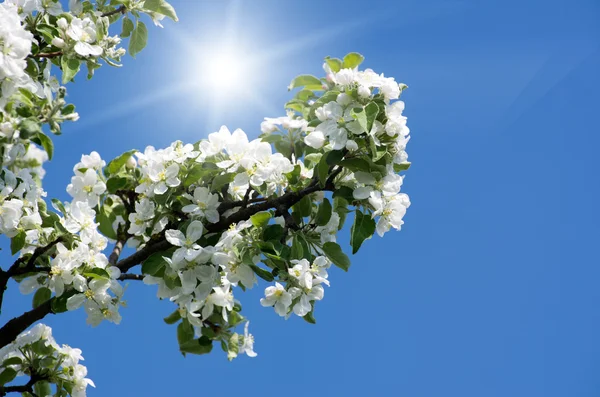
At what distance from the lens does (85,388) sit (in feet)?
9.51

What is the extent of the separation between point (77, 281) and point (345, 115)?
1.22m

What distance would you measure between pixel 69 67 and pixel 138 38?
0.63m

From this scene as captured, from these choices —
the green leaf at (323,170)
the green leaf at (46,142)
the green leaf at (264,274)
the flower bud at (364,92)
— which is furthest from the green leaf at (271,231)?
the green leaf at (46,142)

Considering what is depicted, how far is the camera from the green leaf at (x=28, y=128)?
6.89 feet

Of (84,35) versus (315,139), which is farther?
(84,35)

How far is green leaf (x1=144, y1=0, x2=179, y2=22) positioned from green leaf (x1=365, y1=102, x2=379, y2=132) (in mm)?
1263

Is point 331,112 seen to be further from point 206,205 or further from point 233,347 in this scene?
point 233,347

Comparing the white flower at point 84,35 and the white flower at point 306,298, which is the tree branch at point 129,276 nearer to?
the white flower at point 306,298

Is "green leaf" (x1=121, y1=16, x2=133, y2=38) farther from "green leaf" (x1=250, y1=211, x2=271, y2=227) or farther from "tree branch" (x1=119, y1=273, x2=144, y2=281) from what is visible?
"green leaf" (x1=250, y1=211, x2=271, y2=227)

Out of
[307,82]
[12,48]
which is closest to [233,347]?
[307,82]

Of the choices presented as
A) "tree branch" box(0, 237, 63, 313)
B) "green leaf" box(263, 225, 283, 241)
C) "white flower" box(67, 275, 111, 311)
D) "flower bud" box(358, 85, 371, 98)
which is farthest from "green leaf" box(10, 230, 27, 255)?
"flower bud" box(358, 85, 371, 98)

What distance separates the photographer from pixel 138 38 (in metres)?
3.17

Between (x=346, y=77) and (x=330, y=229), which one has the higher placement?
(x=346, y=77)

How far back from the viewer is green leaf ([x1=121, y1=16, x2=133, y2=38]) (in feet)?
10.2
